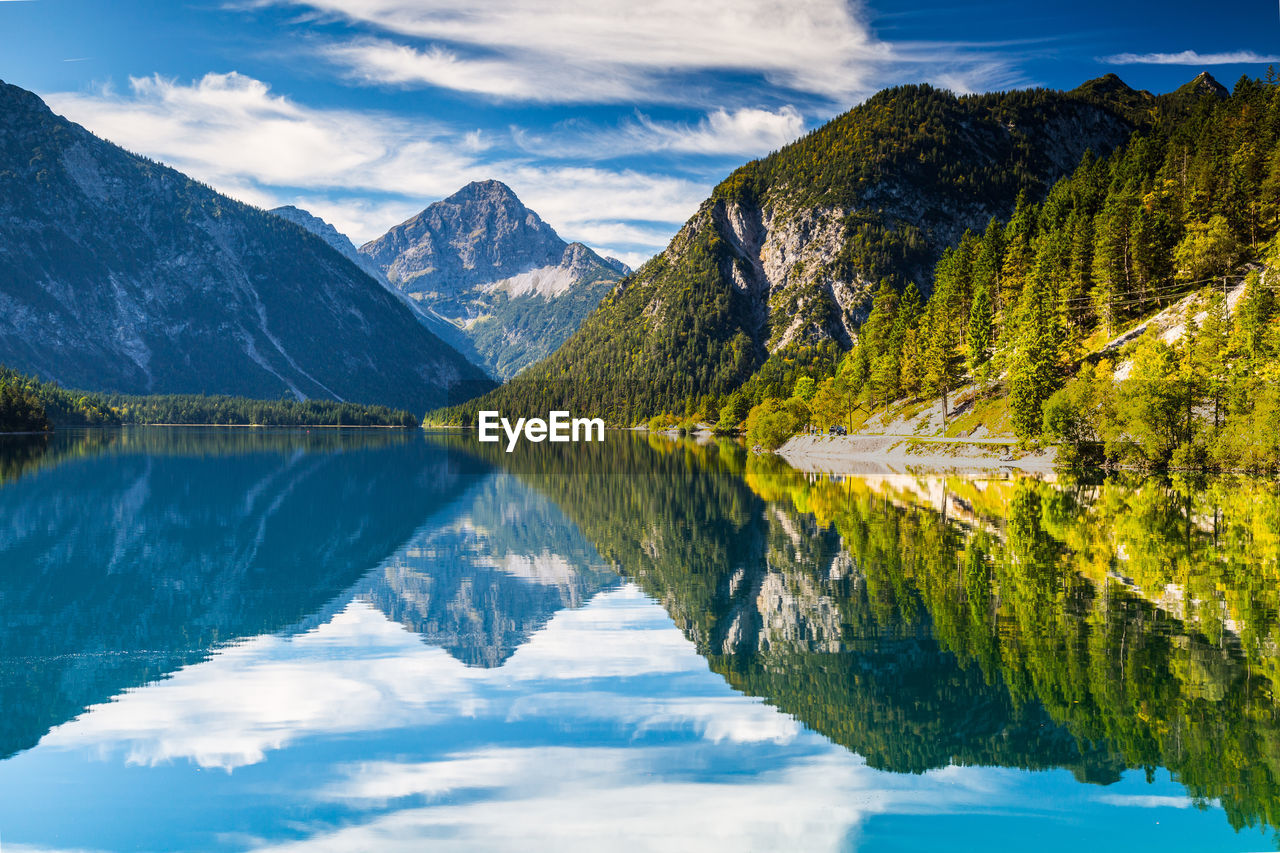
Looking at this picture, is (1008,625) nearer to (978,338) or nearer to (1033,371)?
(1033,371)

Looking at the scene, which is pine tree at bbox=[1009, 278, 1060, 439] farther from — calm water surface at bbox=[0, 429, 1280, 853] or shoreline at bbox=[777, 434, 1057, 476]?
calm water surface at bbox=[0, 429, 1280, 853]

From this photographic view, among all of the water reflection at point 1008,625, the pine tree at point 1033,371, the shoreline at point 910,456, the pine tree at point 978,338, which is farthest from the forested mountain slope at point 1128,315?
the water reflection at point 1008,625

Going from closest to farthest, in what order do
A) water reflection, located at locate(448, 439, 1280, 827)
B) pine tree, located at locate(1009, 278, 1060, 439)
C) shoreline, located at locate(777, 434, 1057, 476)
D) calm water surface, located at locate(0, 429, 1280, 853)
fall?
calm water surface, located at locate(0, 429, 1280, 853)
water reflection, located at locate(448, 439, 1280, 827)
shoreline, located at locate(777, 434, 1057, 476)
pine tree, located at locate(1009, 278, 1060, 439)

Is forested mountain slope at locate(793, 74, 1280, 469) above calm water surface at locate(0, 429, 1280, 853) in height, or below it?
above

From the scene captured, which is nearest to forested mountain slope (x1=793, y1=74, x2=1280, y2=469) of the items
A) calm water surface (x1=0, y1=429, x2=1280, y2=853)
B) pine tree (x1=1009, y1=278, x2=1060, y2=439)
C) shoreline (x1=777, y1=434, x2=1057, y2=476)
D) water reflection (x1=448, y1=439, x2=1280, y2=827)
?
pine tree (x1=1009, y1=278, x2=1060, y2=439)

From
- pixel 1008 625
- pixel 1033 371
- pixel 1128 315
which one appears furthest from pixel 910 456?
pixel 1008 625

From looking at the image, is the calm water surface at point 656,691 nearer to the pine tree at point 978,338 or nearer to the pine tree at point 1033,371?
the pine tree at point 1033,371
